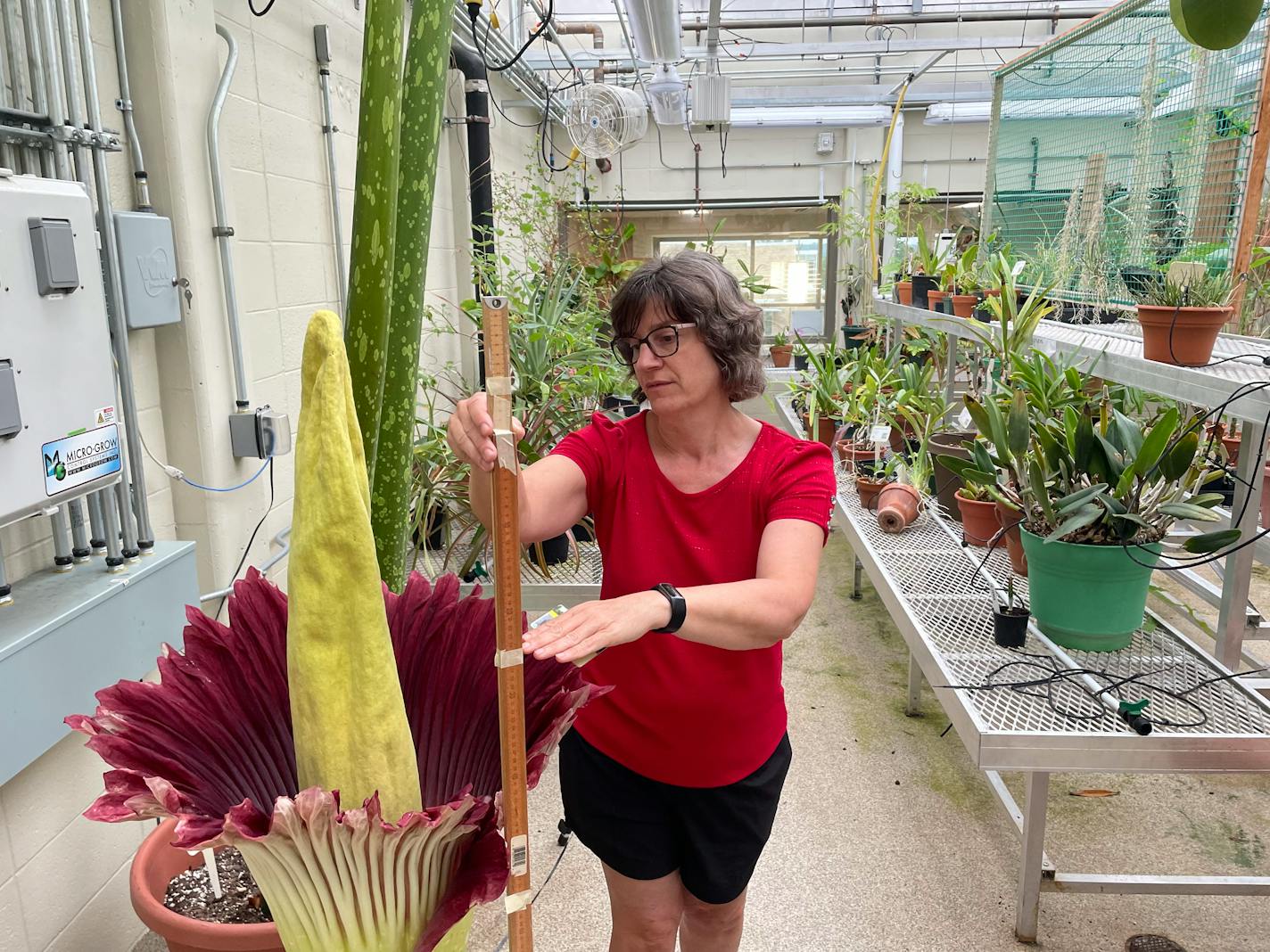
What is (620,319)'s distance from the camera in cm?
121

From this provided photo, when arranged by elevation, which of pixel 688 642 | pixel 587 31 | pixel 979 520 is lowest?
pixel 979 520

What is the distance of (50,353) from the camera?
3.85ft

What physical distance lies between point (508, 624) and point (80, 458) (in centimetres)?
106

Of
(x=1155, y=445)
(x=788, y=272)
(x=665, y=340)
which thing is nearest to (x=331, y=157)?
(x=665, y=340)

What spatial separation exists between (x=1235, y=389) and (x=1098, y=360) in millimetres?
560

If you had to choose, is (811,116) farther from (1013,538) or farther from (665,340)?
(665,340)

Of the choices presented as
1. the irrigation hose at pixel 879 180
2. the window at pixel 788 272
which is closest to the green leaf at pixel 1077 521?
the irrigation hose at pixel 879 180

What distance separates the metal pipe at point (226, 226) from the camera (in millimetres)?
1797

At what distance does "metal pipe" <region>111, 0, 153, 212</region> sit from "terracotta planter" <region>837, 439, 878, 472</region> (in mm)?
2225

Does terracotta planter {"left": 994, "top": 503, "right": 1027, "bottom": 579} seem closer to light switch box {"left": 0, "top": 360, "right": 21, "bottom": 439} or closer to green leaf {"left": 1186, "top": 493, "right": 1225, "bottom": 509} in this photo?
green leaf {"left": 1186, "top": 493, "right": 1225, "bottom": 509}

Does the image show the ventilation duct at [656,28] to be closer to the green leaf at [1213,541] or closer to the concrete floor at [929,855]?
the concrete floor at [929,855]

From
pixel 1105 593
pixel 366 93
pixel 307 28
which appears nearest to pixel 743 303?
pixel 366 93

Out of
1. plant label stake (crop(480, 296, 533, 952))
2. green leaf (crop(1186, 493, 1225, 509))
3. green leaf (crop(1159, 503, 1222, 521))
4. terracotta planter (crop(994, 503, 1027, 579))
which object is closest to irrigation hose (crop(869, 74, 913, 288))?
terracotta planter (crop(994, 503, 1027, 579))

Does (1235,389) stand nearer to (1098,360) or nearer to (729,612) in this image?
(1098,360)
